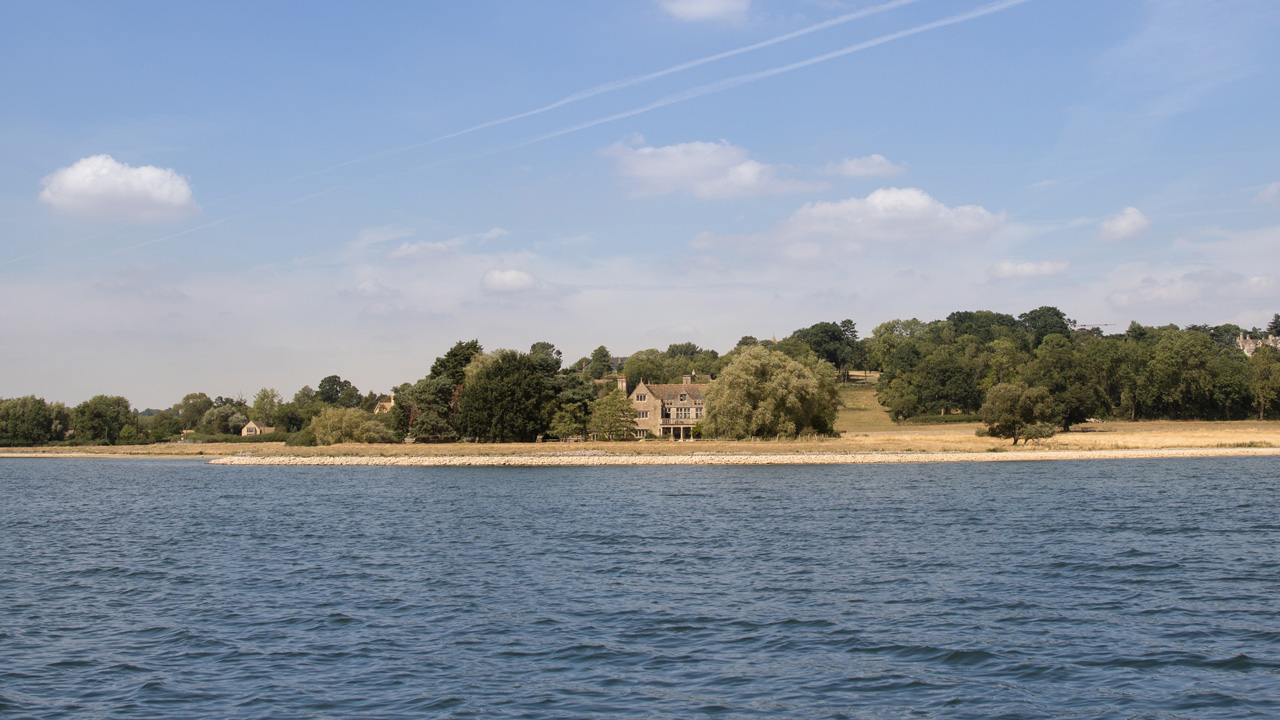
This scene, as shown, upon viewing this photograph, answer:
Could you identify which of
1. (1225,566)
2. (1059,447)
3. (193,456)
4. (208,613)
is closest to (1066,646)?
(1225,566)

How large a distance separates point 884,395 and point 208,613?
401ft

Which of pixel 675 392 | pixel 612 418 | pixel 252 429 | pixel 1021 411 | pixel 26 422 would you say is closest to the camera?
pixel 1021 411

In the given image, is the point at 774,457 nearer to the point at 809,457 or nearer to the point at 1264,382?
the point at 809,457

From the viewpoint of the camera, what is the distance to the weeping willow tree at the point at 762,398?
76.2 meters

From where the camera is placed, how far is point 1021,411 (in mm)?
77000

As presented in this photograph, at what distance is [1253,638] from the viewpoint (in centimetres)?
1523

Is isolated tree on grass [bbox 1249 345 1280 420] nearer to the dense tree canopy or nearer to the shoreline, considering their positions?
the shoreline

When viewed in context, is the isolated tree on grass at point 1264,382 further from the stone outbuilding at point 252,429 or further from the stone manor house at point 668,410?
the stone outbuilding at point 252,429

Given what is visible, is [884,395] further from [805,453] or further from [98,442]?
[98,442]

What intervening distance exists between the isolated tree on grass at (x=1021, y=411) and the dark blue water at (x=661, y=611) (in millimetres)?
39366

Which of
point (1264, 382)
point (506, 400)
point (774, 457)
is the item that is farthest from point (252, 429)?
point (1264, 382)

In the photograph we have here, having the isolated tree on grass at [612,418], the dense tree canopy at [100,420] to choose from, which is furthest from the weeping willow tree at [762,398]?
the dense tree canopy at [100,420]

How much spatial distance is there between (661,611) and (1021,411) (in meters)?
67.4

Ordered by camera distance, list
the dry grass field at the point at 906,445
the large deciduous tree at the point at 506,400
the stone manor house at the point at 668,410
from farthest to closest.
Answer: the stone manor house at the point at 668,410
the large deciduous tree at the point at 506,400
the dry grass field at the point at 906,445
